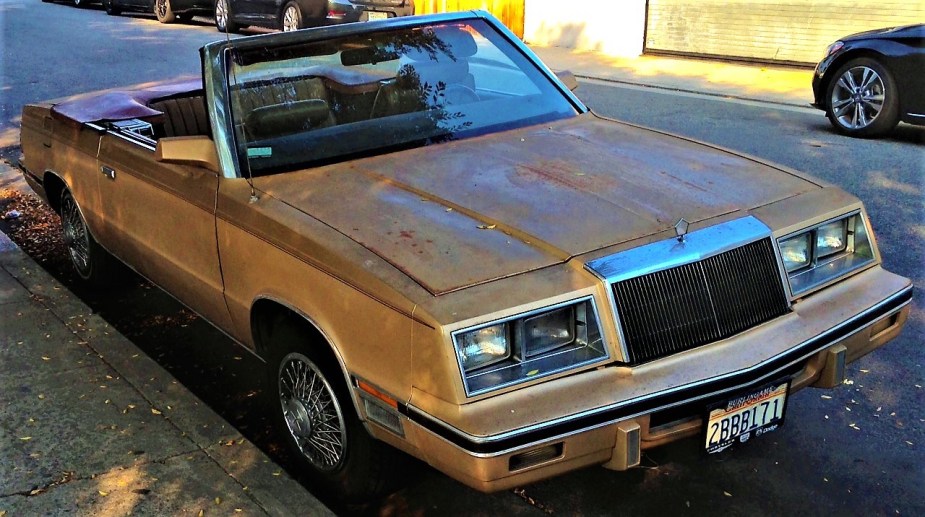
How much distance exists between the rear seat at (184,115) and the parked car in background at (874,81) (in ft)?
21.4

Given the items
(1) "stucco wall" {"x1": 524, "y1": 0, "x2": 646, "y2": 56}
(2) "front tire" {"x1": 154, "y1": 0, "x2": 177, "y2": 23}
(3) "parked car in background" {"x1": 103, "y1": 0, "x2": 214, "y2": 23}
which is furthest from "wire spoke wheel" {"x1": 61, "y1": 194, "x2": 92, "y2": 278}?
(2) "front tire" {"x1": 154, "y1": 0, "x2": 177, "y2": 23}

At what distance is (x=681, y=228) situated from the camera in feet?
10.4

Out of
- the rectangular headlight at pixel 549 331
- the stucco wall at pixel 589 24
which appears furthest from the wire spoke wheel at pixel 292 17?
Result: the rectangular headlight at pixel 549 331

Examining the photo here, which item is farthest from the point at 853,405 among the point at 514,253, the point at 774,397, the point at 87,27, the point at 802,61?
the point at 87,27

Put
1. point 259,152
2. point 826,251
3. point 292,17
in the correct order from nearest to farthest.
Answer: point 826,251
point 259,152
point 292,17

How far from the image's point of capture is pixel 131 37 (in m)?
19.5

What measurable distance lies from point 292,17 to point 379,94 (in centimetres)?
1441

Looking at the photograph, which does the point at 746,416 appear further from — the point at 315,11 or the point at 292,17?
the point at 292,17

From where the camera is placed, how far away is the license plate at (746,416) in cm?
298

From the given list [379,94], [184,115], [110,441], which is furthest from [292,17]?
[110,441]

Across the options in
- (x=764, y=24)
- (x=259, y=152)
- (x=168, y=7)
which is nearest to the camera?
(x=259, y=152)

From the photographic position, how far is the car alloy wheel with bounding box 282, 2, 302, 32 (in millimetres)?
17555

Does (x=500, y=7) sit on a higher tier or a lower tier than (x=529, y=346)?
higher

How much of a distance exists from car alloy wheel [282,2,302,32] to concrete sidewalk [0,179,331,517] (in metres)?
13.6
